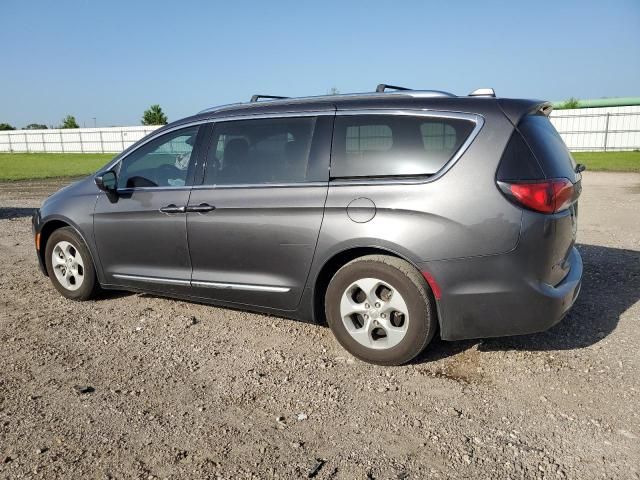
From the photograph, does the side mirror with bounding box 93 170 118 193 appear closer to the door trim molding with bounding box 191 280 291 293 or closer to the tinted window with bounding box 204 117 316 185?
the tinted window with bounding box 204 117 316 185

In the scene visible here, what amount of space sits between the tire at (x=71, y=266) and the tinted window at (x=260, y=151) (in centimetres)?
164

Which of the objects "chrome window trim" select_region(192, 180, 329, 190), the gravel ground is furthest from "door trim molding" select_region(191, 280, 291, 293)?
"chrome window trim" select_region(192, 180, 329, 190)

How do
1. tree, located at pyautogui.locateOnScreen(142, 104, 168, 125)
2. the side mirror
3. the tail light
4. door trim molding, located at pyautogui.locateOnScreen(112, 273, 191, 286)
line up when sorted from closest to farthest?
the tail light < door trim molding, located at pyautogui.locateOnScreen(112, 273, 191, 286) < the side mirror < tree, located at pyautogui.locateOnScreen(142, 104, 168, 125)

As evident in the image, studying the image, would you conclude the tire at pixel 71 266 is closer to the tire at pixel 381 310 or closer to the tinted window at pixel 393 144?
the tire at pixel 381 310

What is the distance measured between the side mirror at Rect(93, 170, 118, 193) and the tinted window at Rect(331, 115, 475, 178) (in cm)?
219

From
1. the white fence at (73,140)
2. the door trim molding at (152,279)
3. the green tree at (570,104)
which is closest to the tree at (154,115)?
the white fence at (73,140)

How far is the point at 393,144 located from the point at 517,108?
824mm

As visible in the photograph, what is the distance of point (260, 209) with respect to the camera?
407cm

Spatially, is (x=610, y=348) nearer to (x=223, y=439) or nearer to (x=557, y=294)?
(x=557, y=294)

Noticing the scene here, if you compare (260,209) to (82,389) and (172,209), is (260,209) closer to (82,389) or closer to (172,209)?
(172,209)

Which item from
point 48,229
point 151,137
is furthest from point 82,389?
point 48,229


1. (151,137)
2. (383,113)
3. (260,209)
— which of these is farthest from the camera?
(151,137)

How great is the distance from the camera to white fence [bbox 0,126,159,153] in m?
48.4

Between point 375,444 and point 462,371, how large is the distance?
109cm
